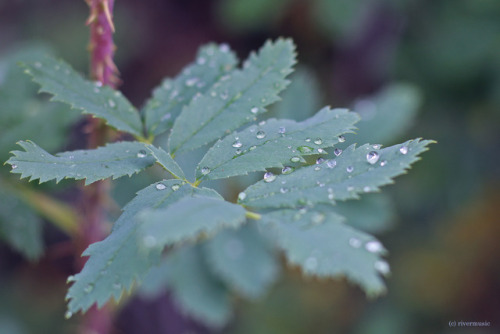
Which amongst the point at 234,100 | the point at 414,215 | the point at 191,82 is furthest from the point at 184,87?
the point at 414,215

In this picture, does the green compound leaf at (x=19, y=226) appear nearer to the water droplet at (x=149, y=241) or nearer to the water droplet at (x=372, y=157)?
the water droplet at (x=149, y=241)

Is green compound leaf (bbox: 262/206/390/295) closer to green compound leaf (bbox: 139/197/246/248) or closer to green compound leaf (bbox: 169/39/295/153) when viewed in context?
green compound leaf (bbox: 139/197/246/248)

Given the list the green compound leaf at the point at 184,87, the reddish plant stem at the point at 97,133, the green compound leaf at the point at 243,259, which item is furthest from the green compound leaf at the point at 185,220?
the green compound leaf at the point at 243,259

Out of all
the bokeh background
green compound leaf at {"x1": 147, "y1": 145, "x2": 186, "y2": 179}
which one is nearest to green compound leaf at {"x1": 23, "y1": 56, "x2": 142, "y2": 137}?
green compound leaf at {"x1": 147, "y1": 145, "x2": 186, "y2": 179}

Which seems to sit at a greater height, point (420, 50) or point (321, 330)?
point (420, 50)

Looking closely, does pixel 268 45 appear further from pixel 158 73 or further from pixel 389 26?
pixel 158 73

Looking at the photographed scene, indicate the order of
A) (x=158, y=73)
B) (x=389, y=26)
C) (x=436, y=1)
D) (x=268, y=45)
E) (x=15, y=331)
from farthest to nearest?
(x=158, y=73)
(x=389, y=26)
(x=436, y=1)
(x=15, y=331)
(x=268, y=45)

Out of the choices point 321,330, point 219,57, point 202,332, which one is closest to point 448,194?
→ point 321,330
